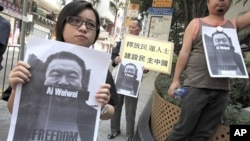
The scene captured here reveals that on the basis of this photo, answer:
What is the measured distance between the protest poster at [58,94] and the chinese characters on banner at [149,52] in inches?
107

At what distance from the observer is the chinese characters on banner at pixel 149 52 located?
14.3 ft

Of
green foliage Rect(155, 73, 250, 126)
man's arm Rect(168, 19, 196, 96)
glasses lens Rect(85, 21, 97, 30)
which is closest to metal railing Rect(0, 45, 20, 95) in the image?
Answer: green foliage Rect(155, 73, 250, 126)

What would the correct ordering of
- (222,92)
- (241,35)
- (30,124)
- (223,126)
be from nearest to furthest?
(30,124)
(222,92)
(223,126)
(241,35)

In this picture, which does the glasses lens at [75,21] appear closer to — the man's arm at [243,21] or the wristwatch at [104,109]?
the wristwatch at [104,109]

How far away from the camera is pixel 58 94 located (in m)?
1.61

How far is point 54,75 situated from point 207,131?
5.84 feet

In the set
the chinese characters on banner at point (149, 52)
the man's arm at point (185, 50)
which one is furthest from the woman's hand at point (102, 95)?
the chinese characters on banner at point (149, 52)

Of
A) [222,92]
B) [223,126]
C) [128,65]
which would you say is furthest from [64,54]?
[128,65]

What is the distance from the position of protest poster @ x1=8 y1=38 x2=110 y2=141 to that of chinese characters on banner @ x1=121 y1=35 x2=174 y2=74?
8.88ft

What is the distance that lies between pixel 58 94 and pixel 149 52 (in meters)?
2.90

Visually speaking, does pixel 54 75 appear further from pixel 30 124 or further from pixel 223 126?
pixel 223 126

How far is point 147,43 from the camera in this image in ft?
14.7

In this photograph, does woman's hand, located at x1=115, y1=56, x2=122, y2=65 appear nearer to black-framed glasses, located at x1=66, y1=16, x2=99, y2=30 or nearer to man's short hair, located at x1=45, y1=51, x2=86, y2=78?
black-framed glasses, located at x1=66, y1=16, x2=99, y2=30

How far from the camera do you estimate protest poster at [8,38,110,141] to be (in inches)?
61.7
